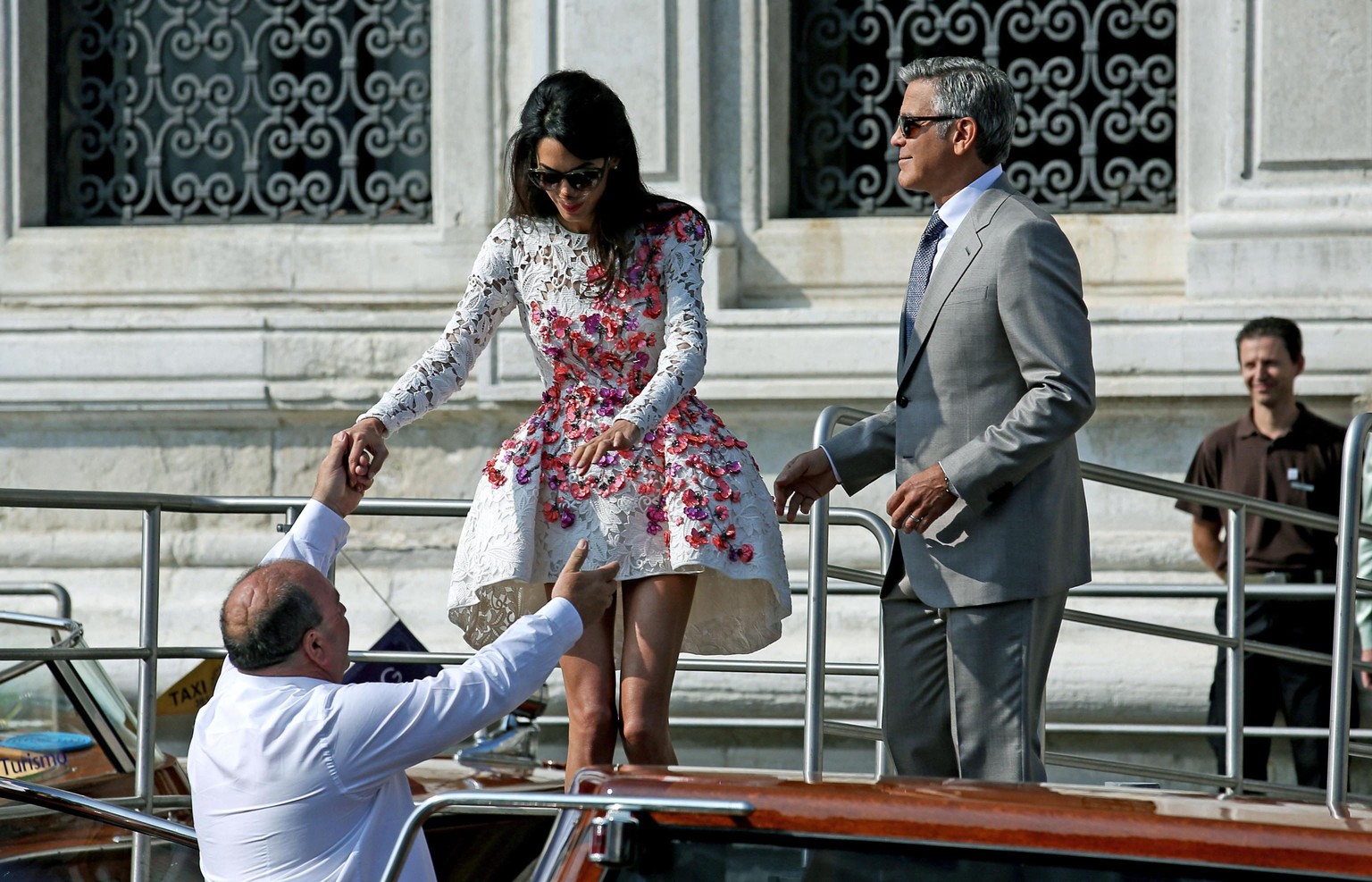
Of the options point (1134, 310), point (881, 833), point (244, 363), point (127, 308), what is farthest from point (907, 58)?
point (881, 833)

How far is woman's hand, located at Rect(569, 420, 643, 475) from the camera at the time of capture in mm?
3260

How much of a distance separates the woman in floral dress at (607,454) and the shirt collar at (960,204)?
1.93 ft

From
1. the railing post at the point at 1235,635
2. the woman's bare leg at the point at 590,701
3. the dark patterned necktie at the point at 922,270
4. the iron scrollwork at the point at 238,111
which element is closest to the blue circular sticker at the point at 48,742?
the woman's bare leg at the point at 590,701

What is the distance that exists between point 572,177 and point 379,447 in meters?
0.71

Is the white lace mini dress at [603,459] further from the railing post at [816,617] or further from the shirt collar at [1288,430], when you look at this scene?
the shirt collar at [1288,430]

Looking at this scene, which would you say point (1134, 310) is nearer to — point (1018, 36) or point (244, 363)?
point (1018, 36)

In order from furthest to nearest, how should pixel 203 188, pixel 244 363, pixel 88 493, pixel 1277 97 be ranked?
pixel 203 188
pixel 244 363
pixel 1277 97
pixel 88 493

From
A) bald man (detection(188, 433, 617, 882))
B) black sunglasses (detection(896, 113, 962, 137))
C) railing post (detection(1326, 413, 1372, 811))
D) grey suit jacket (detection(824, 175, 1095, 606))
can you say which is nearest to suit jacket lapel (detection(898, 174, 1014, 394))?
grey suit jacket (detection(824, 175, 1095, 606))

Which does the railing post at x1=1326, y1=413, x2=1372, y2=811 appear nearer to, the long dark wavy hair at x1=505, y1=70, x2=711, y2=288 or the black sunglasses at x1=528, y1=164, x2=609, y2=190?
the long dark wavy hair at x1=505, y1=70, x2=711, y2=288

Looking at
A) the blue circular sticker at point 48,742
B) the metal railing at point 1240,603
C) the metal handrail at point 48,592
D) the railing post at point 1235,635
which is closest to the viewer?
the metal railing at point 1240,603

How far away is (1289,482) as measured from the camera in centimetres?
572

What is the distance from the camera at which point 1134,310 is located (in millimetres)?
6406

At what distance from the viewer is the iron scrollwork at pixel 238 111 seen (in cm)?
714

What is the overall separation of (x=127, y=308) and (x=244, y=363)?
65 cm
